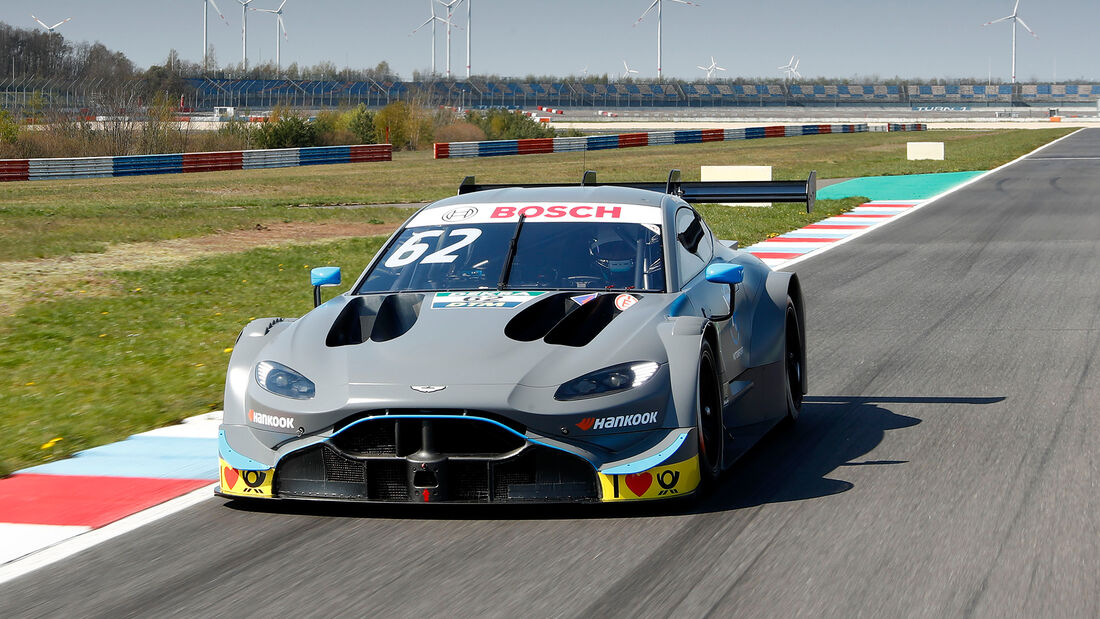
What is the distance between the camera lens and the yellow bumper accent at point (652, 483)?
5.23m

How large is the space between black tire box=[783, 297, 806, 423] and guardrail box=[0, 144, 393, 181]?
120 ft

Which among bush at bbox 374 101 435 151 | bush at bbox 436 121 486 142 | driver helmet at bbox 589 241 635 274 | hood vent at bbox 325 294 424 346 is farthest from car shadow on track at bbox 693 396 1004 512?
bush at bbox 436 121 486 142

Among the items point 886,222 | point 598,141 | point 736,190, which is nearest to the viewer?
point 736,190

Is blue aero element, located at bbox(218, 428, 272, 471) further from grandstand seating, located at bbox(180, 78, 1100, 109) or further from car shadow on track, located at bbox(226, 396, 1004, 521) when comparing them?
grandstand seating, located at bbox(180, 78, 1100, 109)

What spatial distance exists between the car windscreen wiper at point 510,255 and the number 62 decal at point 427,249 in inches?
7.8

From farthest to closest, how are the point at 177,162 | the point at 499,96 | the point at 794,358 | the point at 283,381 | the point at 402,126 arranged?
the point at 499,96
the point at 402,126
the point at 177,162
the point at 794,358
the point at 283,381

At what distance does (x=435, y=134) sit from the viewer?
68250 mm

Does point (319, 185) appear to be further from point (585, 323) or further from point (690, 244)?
point (585, 323)

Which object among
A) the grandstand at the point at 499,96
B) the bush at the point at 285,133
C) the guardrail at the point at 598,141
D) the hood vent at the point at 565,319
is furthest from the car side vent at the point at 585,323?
the grandstand at the point at 499,96

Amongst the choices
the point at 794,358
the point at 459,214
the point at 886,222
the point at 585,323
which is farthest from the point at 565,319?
the point at 886,222

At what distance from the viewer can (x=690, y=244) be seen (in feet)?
22.7

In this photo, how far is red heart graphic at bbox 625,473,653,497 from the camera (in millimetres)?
5234

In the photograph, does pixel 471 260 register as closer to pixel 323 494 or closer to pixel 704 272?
pixel 704 272

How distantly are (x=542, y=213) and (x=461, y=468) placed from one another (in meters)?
1.93
